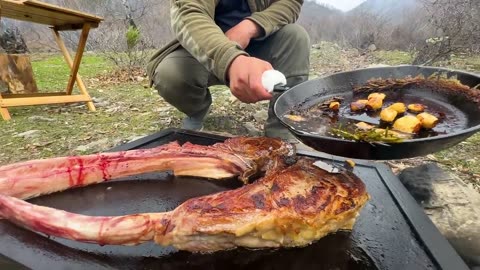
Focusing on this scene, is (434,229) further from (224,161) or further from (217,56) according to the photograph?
(217,56)

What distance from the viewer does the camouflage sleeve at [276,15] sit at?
3197 millimetres

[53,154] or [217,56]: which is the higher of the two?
[217,56]

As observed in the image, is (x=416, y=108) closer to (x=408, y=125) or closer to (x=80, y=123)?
(x=408, y=125)

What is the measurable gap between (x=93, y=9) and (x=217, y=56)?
56.8 ft

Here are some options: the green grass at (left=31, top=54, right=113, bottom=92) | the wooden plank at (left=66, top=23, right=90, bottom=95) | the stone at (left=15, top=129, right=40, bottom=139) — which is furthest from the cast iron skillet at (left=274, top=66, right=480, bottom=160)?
the green grass at (left=31, top=54, right=113, bottom=92)

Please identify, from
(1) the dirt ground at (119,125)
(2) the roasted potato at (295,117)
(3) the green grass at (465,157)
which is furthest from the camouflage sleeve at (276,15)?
(3) the green grass at (465,157)

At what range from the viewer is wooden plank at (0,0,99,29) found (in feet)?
14.6

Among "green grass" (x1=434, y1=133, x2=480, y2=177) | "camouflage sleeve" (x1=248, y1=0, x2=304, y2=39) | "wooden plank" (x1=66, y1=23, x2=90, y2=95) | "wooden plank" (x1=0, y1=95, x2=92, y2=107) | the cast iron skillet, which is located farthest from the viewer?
"wooden plank" (x1=66, y1=23, x2=90, y2=95)

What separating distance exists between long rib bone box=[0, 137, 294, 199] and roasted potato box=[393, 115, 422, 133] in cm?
54

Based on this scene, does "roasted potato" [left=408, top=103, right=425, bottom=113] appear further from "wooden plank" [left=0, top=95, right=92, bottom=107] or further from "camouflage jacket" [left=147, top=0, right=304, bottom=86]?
"wooden plank" [left=0, top=95, right=92, bottom=107]

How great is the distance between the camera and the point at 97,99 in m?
6.03

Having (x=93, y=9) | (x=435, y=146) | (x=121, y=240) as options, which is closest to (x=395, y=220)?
(x=435, y=146)

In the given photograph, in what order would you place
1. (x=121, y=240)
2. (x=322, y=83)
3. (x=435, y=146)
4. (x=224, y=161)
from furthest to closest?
(x=322, y=83)
(x=224, y=161)
(x=121, y=240)
(x=435, y=146)

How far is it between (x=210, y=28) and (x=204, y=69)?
2.63ft
